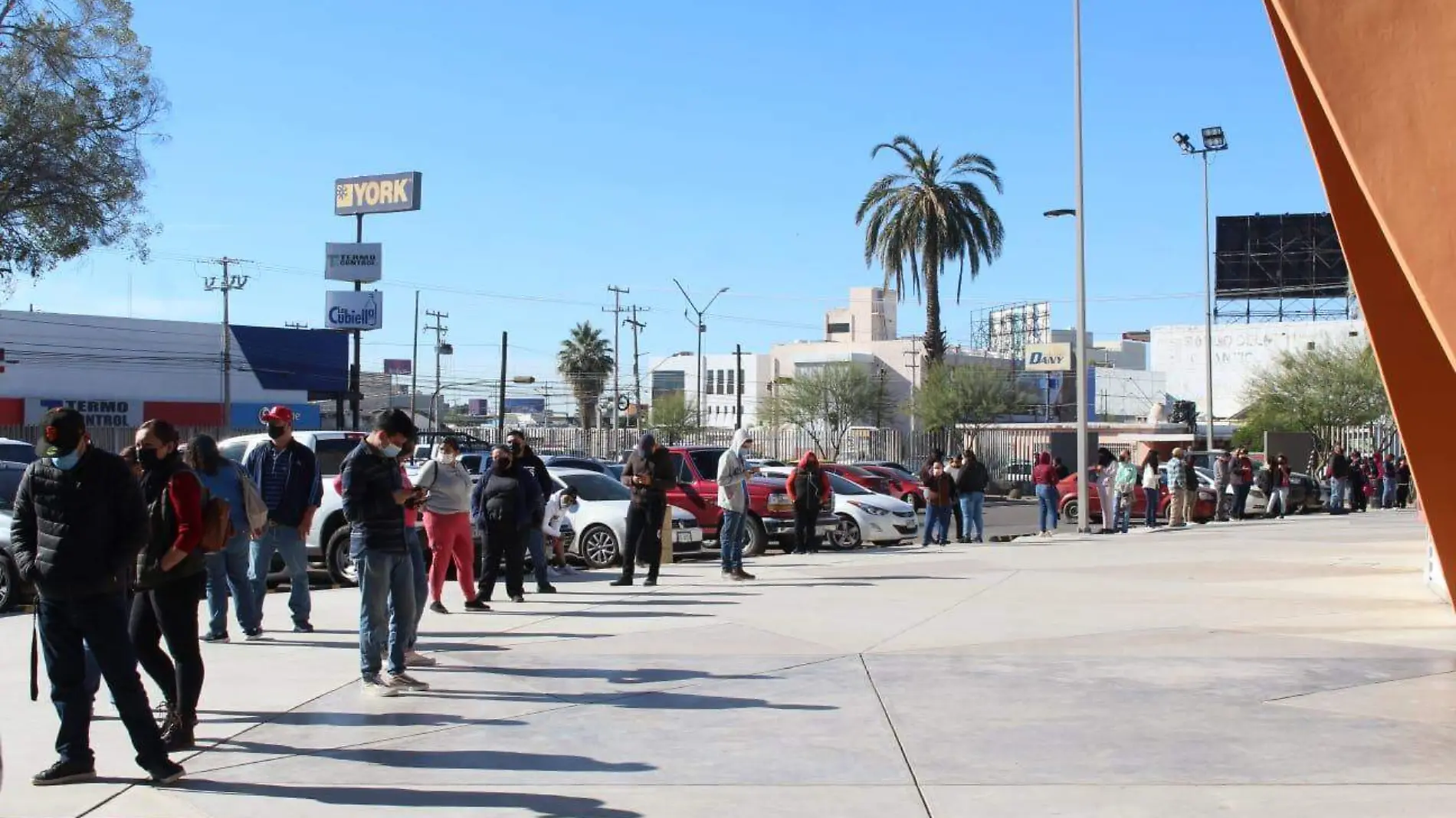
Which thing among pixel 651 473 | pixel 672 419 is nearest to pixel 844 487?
pixel 651 473

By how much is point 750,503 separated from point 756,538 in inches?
30.9

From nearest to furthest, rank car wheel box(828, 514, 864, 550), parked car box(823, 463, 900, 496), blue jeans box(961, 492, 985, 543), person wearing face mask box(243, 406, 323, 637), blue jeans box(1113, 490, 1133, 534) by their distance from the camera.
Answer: person wearing face mask box(243, 406, 323, 637) < car wheel box(828, 514, 864, 550) < blue jeans box(961, 492, 985, 543) < blue jeans box(1113, 490, 1133, 534) < parked car box(823, 463, 900, 496)

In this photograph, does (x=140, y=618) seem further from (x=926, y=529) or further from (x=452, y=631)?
(x=926, y=529)

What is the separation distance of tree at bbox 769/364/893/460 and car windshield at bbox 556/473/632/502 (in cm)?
5051

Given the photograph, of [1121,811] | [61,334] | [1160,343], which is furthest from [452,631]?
[1160,343]

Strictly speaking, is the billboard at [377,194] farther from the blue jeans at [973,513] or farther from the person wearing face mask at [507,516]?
the person wearing face mask at [507,516]

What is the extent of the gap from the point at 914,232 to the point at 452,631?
34.0m

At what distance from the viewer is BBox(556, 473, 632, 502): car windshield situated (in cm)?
1988

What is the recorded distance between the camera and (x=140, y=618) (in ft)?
25.6

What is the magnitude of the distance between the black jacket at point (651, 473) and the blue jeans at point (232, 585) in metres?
5.03

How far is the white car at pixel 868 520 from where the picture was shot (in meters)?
24.5

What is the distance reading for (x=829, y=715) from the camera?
8.70 metres

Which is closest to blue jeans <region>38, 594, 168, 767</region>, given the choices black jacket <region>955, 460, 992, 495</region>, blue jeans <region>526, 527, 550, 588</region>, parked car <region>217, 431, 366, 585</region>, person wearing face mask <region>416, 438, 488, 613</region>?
person wearing face mask <region>416, 438, 488, 613</region>

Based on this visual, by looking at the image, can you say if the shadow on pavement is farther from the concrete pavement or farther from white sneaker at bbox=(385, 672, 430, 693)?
white sneaker at bbox=(385, 672, 430, 693)
